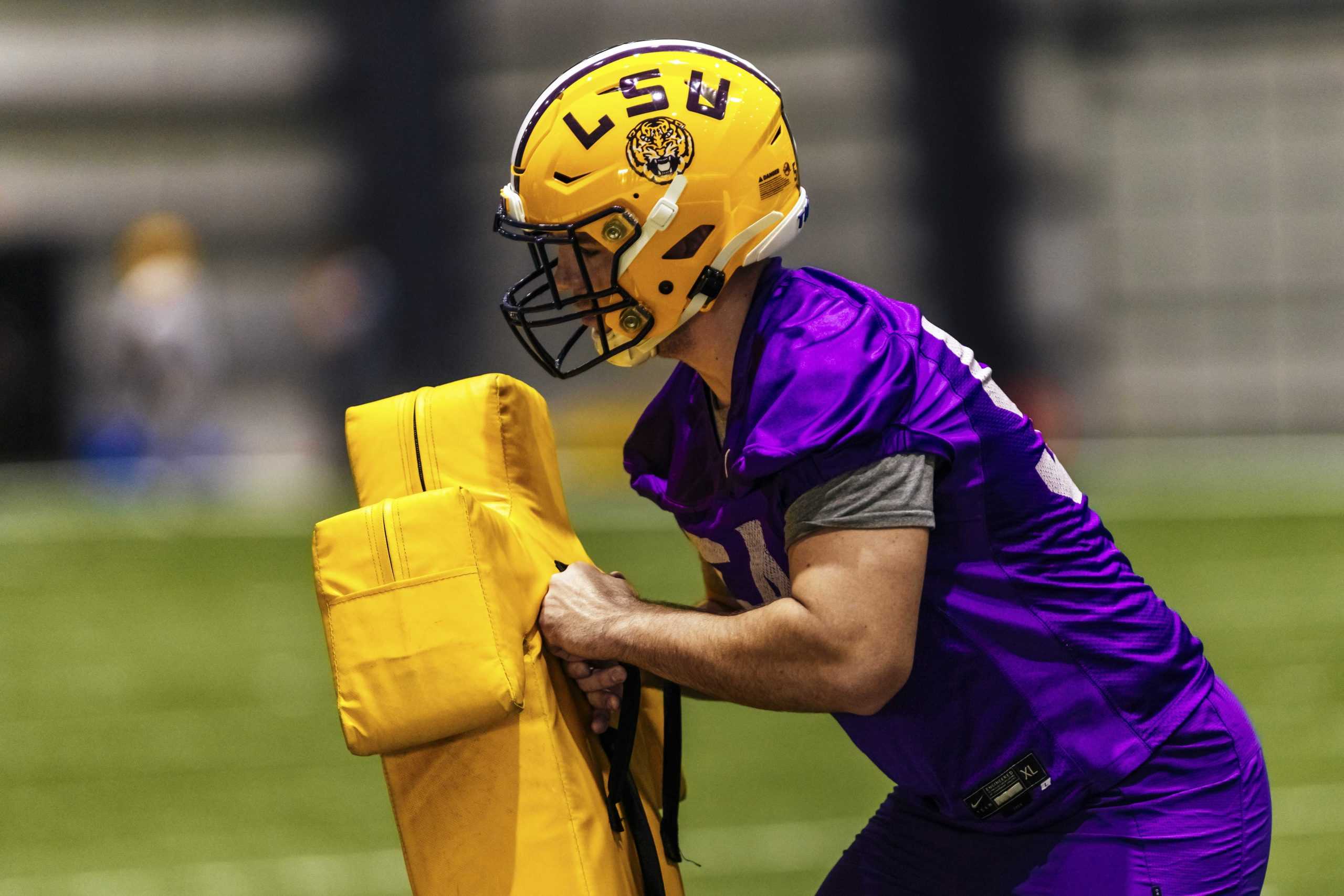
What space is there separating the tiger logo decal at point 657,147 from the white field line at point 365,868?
9.24ft

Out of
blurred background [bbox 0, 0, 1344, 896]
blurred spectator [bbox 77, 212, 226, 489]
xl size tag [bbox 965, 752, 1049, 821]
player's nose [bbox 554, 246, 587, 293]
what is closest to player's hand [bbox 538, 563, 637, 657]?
player's nose [bbox 554, 246, 587, 293]

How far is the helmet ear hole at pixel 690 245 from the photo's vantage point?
2.53 meters

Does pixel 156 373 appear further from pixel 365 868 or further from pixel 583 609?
pixel 583 609

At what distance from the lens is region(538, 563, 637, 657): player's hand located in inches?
99.9

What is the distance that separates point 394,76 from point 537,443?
596 inches

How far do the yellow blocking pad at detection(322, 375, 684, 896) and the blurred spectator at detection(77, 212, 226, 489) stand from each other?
1293cm

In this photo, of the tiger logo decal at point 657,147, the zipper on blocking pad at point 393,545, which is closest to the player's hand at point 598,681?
the zipper on blocking pad at point 393,545

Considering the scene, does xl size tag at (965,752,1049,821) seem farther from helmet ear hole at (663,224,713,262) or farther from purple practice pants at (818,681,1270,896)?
helmet ear hole at (663,224,713,262)

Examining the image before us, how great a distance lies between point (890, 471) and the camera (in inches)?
86.8

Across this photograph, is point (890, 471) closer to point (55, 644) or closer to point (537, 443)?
point (537, 443)

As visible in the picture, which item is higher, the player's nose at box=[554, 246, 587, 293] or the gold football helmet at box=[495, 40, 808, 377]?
the gold football helmet at box=[495, 40, 808, 377]

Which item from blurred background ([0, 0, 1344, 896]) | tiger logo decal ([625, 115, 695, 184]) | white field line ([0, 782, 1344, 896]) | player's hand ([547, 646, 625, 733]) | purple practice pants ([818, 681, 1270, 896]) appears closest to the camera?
purple practice pants ([818, 681, 1270, 896])

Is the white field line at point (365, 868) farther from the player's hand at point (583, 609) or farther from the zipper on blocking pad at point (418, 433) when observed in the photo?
the zipper on blocking pad at point (418, 433)

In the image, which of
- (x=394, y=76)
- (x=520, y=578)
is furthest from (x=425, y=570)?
(x=394, y=76)
